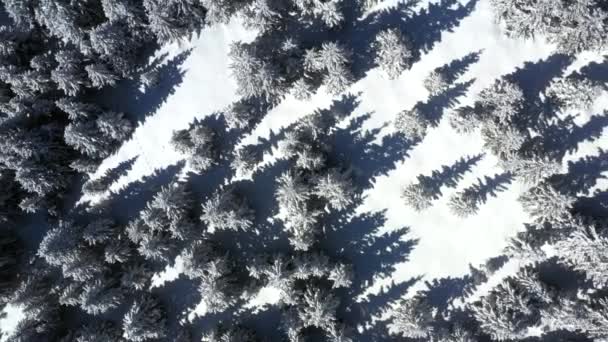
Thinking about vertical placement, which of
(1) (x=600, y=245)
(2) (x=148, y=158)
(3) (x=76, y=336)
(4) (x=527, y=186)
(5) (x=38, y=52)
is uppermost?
(5) (x=38, y=52)

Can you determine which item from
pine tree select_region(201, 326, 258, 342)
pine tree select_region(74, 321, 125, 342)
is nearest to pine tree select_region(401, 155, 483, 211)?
pine tree select_region(201, 326, 258, 342)

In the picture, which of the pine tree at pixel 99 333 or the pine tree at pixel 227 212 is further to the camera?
the pine tree at pixel 99 333

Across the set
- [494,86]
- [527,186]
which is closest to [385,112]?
[494,86]

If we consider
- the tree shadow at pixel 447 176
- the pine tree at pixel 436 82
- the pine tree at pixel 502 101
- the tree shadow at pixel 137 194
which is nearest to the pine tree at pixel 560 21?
the pine tree at pixel 502 101

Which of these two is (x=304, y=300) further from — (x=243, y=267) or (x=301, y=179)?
(x=301, y=179)

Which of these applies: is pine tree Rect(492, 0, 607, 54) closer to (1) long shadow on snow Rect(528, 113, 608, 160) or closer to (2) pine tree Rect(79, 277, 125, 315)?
(1) long shadow on snow Rect(528, 113, 608, 160)

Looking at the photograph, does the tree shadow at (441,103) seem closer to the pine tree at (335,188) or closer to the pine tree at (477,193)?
the pine tree at (477,193)
